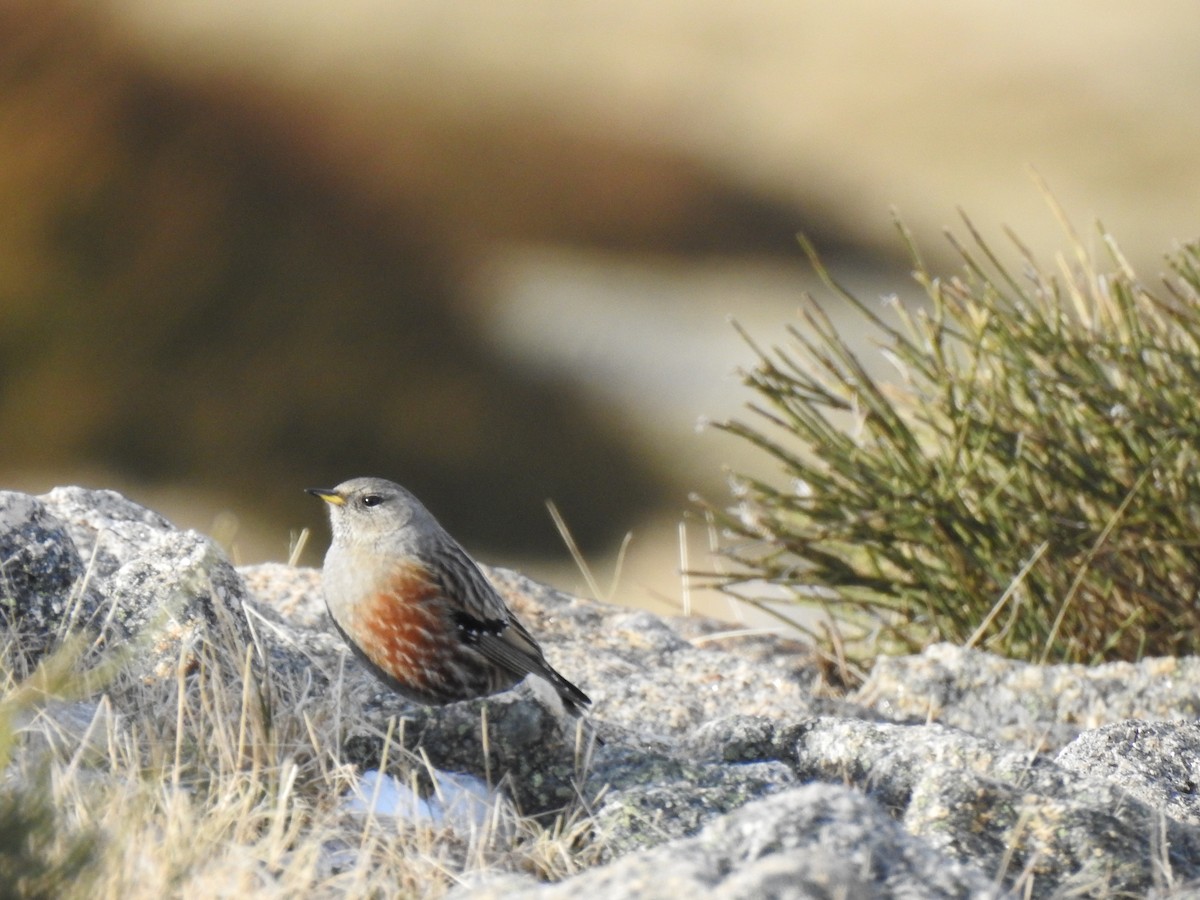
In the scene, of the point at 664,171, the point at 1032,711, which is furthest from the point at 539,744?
the point at 664,171

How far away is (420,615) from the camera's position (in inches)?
152

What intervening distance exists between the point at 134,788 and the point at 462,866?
63cm

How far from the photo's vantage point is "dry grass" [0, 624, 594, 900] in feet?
7.44

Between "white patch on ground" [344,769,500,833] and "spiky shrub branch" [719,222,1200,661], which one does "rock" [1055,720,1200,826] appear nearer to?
"white patch on ground" [344,769,500,833]

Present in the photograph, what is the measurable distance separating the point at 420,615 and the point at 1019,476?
2.42m

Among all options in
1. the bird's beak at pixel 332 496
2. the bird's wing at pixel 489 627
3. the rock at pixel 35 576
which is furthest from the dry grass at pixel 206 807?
the bird's beak at pixel 332 496

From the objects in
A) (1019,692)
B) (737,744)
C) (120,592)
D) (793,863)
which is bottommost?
(1019,692)

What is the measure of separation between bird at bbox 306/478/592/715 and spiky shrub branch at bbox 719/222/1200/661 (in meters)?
1.49

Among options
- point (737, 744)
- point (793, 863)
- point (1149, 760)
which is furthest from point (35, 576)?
point (1149, 760)

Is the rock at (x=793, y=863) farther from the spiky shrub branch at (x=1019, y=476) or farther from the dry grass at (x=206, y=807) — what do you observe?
A: the spiky shrub branch at (x=1019, y=476)

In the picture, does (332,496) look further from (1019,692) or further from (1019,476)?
(1019,476)

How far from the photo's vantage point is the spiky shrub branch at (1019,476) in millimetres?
5082

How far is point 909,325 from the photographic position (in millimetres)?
5496

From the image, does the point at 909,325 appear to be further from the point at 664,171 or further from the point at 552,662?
the point at 664,171
